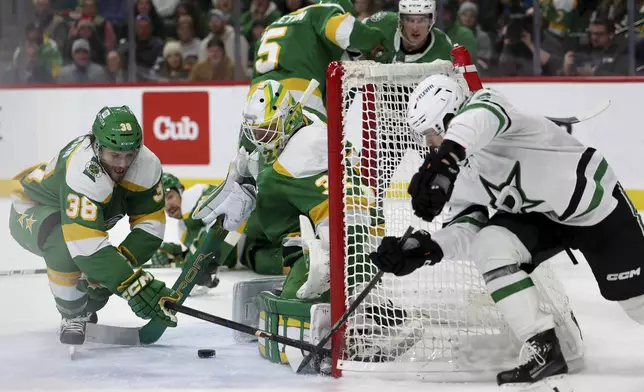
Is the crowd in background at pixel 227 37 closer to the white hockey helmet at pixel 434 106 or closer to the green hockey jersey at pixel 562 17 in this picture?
the green hockey jersey at pixel 562 17

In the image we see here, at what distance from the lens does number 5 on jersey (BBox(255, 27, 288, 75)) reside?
507 centimetres

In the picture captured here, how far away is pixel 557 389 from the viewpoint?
276 centimetres

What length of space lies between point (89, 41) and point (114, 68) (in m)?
0.25

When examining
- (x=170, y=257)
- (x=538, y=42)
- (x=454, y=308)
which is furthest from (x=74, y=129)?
(x=454, y=308)

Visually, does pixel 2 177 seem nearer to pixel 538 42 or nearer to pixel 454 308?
pixel 538 42

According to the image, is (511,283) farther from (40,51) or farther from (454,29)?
(40,51)

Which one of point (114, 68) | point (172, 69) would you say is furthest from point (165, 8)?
point (114, 68)

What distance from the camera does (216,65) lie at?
7.11 metres

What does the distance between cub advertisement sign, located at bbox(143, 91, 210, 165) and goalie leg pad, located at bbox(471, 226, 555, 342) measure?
4341 mm

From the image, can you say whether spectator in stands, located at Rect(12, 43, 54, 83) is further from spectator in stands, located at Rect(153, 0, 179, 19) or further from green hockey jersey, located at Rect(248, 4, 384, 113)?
green hockey jersey, located at Rect(248, 4, 384, 113)

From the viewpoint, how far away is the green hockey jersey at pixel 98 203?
338cm

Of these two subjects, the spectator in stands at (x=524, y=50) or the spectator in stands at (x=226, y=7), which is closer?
the spectator in stands at (x=524, y=50)

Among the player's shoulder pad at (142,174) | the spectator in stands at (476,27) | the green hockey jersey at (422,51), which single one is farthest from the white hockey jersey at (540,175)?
the spectator in stands at (476,27)

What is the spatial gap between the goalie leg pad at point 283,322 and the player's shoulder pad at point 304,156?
388 mm
